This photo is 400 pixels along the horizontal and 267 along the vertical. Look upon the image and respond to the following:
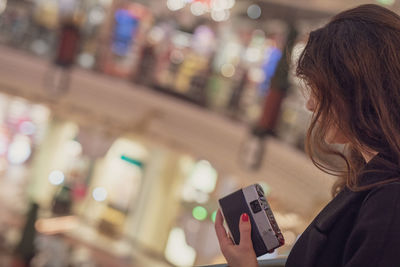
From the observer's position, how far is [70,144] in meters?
10.7

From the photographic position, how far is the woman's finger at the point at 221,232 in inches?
40.4

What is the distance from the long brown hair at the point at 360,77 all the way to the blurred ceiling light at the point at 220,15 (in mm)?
9834

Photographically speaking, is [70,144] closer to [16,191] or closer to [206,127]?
[16,191]

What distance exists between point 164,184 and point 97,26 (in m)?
2.99

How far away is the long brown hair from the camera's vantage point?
0.87 meters

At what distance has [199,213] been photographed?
29.7 ft

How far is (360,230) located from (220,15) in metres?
10.1

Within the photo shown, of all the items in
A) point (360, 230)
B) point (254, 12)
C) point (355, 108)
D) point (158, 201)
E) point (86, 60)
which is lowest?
point (158, 201)

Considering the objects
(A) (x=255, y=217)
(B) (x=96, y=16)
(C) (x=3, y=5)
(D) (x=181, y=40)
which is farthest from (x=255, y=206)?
(B) (x=96, y=16)

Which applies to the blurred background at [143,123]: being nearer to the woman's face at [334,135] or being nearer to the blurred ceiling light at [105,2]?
the blurred ceiling light at [105,2]

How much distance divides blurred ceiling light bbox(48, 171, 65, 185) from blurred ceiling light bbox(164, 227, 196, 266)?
253 centimetres

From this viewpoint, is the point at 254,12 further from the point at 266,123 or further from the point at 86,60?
the point at 266,123

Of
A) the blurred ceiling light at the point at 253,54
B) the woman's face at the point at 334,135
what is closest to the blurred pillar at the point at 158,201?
the blurred ceiling light at the point at 253,54

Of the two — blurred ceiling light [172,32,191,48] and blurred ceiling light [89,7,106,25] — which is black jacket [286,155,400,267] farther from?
blurred ceiling light [89,7,106,25]
